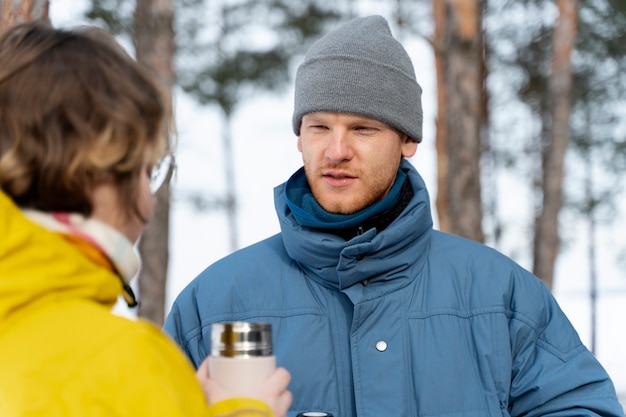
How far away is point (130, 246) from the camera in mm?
1717

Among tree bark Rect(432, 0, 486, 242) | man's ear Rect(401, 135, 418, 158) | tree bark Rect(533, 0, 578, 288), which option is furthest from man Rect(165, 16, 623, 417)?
tree bark Rect(533, 0, 578, 288)

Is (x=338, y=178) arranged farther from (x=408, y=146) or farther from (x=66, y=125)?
(x=66, y=125)

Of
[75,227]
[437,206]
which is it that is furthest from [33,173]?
[437,206]

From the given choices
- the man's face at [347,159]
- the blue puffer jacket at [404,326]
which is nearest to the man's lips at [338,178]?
the man's face at [347,159]

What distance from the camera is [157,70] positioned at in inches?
386

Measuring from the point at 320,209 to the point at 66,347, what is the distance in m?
1.52

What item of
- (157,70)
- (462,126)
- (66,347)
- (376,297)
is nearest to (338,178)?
(376,297)

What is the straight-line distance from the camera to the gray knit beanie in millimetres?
3018

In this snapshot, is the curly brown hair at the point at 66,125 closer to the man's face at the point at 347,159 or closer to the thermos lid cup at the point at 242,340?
the thermos lid cup at the point at 242,340

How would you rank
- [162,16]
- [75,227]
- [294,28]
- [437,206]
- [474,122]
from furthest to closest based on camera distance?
[294,28]
[437,206]
[162,16]
[474,122]
[75,227]

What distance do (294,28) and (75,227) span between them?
56.1 feet

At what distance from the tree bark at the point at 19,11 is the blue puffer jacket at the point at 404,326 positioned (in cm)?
148

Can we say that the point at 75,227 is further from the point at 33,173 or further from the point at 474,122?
the point at 474,122

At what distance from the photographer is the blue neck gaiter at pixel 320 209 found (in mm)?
2887
